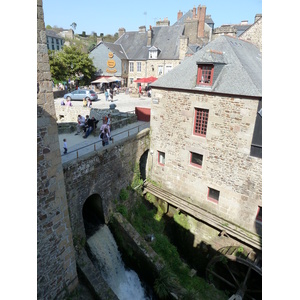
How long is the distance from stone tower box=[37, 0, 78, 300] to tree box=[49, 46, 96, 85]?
24.3 metres

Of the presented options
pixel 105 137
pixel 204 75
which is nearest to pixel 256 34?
pixel 204 75

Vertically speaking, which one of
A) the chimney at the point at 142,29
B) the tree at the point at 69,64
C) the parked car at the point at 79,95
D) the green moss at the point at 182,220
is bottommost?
the green moss at the point at 182,220

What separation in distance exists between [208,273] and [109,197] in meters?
6.41

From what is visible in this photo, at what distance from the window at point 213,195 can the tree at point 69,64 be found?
77.6 ft

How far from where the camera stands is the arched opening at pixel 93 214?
10106 mm

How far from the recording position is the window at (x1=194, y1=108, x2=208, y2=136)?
33.9ft

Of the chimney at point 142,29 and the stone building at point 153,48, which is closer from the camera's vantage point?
the stone building at point 153,48

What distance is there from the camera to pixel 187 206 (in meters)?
11.8

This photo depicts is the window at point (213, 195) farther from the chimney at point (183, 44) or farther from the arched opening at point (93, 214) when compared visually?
the chimney at point (183, 44)

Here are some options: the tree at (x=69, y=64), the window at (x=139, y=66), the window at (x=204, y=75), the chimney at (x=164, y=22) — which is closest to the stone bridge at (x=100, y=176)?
the window at (x=204, y=75)

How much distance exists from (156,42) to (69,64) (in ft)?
45.9

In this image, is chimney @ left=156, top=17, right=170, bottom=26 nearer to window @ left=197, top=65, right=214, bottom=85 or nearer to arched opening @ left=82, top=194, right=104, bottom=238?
window @ left=197, top=65, right=214, bottom=85

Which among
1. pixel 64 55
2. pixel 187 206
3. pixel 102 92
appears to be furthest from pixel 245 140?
pixel 64 55

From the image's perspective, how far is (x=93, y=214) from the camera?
422 inches
